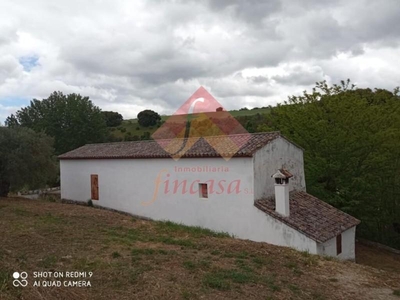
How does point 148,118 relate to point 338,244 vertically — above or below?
above

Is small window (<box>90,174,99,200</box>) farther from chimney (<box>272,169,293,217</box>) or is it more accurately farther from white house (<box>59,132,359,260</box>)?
chimney (<box>272,169,293,217</box>)

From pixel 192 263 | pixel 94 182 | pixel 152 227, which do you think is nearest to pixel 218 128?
pixel 94 182

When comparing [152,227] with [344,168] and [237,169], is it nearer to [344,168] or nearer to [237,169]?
[237,169]

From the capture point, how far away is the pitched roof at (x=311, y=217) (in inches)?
475

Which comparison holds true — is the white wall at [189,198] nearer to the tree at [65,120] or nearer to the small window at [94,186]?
the small window at [94,186]

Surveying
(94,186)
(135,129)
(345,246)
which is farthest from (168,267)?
(135,129)

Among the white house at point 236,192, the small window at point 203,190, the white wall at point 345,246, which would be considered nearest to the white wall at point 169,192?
the white house at point 236,192

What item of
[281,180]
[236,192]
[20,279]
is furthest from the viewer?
[236,192]

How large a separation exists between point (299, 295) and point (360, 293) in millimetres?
1413

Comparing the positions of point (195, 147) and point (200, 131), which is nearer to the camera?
point (195, 147)

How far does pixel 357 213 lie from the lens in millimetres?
17625

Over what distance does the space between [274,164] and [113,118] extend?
1947 inches

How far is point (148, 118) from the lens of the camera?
177 feet

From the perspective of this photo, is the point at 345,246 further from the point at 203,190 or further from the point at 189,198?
the point at 189,198
